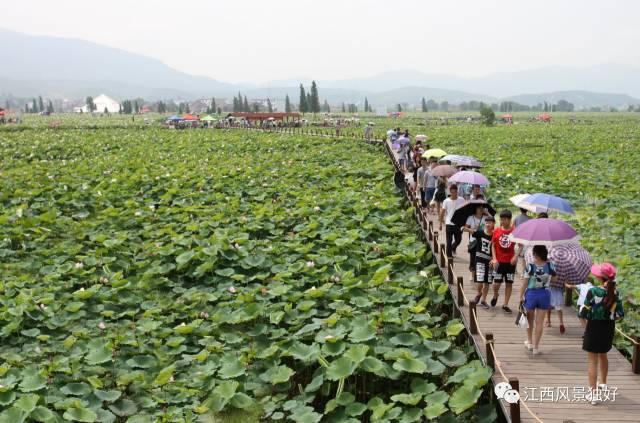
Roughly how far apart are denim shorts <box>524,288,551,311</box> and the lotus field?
0.96 metres

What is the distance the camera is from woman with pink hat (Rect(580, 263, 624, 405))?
550cm

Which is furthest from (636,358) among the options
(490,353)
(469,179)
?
(469,179)

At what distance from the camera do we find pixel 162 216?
14391 mm

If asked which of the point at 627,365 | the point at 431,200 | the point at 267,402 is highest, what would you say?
the point at 431,200

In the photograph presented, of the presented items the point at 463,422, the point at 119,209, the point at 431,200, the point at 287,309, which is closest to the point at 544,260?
the point at 463,422

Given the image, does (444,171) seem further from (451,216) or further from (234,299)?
(234,299)

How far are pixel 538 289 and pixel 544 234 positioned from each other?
0.77 m

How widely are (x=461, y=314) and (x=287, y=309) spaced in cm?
256

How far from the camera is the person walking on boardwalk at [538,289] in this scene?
6.48 metres

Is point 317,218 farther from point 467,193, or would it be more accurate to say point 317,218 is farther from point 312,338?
point 312,338

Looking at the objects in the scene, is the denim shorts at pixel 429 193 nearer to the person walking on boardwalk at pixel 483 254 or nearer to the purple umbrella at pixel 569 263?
the person walking on boardwalk at pixel 483 254

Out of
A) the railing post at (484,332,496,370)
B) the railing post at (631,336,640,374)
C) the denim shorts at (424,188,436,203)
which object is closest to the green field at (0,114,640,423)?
the railing post at (484,332,496,370)

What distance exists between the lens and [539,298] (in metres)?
6.49

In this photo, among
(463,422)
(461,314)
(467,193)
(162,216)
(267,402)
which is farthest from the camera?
(162,216)
